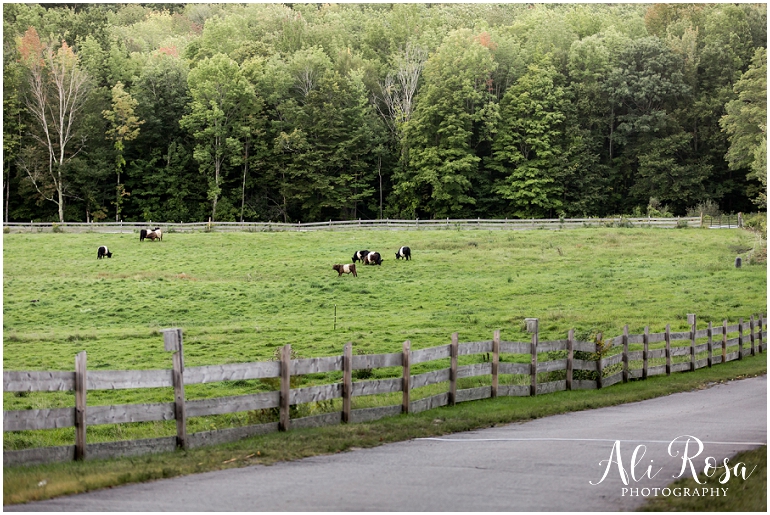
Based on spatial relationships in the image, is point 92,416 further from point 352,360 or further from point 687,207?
point 687,207

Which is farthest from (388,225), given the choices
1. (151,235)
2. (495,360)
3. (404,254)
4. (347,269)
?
(495,360)

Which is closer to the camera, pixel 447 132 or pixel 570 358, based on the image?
pixel 570 358

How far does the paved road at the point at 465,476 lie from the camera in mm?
8375

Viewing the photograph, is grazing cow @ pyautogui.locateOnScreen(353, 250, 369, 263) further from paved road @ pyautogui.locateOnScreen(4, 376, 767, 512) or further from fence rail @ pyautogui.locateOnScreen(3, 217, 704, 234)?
paved road @ pyautogui.locateOnScreen(4, 376, 767, 512)

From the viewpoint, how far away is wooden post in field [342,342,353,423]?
12617 millimetres

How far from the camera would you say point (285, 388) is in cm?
1200

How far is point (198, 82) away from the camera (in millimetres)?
78812

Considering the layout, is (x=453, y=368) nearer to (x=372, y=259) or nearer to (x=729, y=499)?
(x=729, y=499)

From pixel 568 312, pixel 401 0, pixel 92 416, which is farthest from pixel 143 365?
pixel 401 0

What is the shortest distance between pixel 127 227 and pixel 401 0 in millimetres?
48080

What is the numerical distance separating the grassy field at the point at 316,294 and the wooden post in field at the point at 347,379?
1379 millimetres

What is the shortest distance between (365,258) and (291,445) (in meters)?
32.1

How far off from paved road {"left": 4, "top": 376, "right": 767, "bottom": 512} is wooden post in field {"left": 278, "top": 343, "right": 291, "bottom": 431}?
51.9 inches

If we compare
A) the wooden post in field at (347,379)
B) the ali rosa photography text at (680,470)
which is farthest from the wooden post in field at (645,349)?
the wooden post in field at (347,379)
